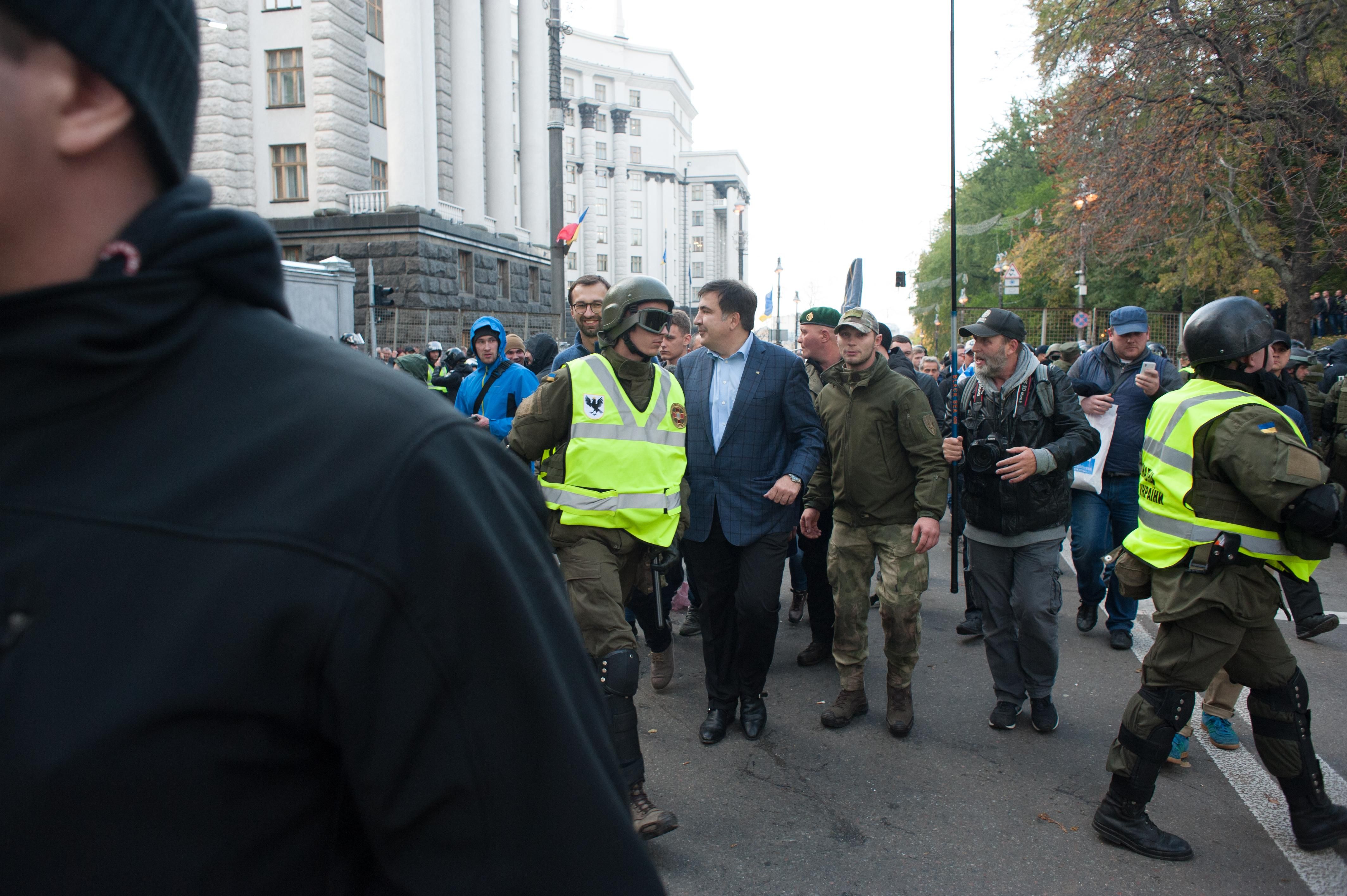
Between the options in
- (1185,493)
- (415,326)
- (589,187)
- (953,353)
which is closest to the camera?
(1185,493)

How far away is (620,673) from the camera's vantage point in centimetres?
377

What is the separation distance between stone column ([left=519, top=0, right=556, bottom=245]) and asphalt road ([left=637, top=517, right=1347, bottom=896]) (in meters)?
32.8

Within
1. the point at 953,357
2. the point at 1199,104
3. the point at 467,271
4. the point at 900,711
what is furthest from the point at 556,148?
the point at 467,271

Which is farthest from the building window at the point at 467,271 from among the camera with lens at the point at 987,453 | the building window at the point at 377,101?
the camera with lens at the point at 987,453

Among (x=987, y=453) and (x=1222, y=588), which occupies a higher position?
(x=987, y=453)

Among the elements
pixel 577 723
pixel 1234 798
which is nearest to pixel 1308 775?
pixel 1234 798

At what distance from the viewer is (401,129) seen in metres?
25.6

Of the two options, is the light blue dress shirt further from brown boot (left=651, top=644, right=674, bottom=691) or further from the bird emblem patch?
brown boot (left=651, top=644, right=674, bottom=691)

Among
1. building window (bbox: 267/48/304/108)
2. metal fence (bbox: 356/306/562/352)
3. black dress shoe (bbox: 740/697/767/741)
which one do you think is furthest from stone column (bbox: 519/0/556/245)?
black dress shoe (bbox: 740/697/767/741)

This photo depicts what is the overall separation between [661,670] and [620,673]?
1891 mm

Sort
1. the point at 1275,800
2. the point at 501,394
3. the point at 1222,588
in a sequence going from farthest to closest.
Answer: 1. the point at 501,394
2. the point at 1275,800
3. the point at 1222,588

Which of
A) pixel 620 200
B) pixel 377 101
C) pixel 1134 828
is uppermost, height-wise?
pixel 620 200

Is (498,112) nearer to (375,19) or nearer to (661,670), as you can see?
(375,19)

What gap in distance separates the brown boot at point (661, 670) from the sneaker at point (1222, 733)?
2870mm
